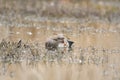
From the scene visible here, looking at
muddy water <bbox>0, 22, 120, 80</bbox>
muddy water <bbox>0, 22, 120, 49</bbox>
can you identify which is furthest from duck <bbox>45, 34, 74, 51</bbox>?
muddy water <bbox>0, 22, 120, 49</bbox>

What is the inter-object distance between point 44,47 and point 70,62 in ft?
5.69

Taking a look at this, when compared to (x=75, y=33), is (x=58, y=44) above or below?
below

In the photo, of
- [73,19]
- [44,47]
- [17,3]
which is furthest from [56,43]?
[17,3]

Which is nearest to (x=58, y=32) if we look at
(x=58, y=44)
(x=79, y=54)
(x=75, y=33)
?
(x=75, y=33)

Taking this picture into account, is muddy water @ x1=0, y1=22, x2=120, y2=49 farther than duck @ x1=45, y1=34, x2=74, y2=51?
Yes

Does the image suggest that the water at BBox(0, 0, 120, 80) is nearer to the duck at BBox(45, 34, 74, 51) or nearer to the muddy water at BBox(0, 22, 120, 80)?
the muddy water at BBox(0, 22, 120, 80)

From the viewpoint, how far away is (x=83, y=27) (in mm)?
18875

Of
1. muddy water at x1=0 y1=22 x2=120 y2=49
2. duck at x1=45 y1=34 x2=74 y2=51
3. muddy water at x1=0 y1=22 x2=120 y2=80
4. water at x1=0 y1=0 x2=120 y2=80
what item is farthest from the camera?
muddy water at x1=0 y1=22 x2=120 y2=49

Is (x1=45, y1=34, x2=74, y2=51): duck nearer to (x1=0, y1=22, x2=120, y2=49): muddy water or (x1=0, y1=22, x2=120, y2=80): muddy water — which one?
(x1=0, y1=22, x2=120, y2=80): muddy water

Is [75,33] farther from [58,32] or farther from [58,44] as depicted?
[58,44]

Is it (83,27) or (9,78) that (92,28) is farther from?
(9,78)

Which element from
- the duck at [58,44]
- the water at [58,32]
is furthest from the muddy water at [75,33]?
the duck at [58,44]

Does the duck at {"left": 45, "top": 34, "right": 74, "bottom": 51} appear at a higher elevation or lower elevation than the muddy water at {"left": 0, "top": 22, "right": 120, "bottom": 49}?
lower

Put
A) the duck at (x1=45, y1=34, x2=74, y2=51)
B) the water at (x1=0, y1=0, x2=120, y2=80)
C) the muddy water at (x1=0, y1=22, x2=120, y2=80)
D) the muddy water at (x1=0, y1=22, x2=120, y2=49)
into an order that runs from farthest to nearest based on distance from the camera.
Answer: the muddy water at (x1=0, y1=22, x2=120, y2=49) < the duck at (x1=45, y1=34, x2=74, y2=51) < the water at (x1=0, y1=0, x2=120, y2=80) < the muddy water at (x1=0, y1=22, x2=120, y2=80)
